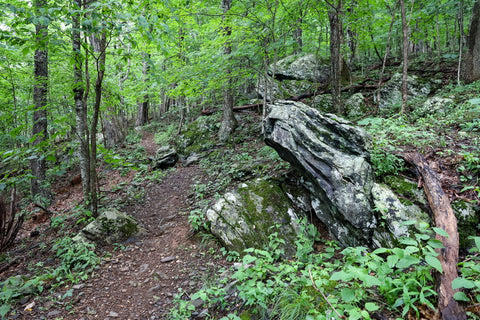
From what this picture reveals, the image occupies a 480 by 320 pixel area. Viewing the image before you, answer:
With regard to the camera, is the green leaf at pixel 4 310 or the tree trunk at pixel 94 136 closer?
the green leaf at pixel 4 310

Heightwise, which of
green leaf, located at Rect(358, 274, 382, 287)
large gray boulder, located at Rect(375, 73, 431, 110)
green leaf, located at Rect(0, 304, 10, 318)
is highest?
large gray boulder, located at Rect(375, 73, 431, 110)

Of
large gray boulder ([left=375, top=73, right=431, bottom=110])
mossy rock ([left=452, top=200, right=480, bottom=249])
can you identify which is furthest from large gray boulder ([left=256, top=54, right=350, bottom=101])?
mossy rock ([left=452, top=200, right=480, bottom=249])

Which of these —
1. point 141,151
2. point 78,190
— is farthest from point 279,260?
point 141,151

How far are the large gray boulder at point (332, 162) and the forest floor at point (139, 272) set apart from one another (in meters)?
2.32

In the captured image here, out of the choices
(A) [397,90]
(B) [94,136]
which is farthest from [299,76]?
(B) [94,136]

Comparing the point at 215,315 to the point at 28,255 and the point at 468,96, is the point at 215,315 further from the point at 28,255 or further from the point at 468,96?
the point at 468,96

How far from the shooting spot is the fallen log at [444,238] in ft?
6.82

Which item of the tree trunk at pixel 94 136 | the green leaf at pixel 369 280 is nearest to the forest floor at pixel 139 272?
the tree trunk at pixel 94 136

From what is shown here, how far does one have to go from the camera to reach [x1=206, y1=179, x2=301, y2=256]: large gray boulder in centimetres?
472

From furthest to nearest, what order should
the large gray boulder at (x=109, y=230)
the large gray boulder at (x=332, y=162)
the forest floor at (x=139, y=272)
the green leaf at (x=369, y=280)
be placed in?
the large gray boulder at (x=109, y=230), the large gray boulder at (x=332, y=162), the forest floor at (x=139, y=272), the green leaf at (x=369, y=280)

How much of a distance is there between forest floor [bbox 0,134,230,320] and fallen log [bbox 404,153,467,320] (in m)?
3.21

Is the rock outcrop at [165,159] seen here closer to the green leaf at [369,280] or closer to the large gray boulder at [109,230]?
the large gray boulder at [109,230]

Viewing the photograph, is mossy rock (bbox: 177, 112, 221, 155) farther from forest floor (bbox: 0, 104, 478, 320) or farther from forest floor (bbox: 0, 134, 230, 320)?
forest floor (bbox: 0, 134, 230, 320)

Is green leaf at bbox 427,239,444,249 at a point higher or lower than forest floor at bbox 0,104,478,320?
higher
